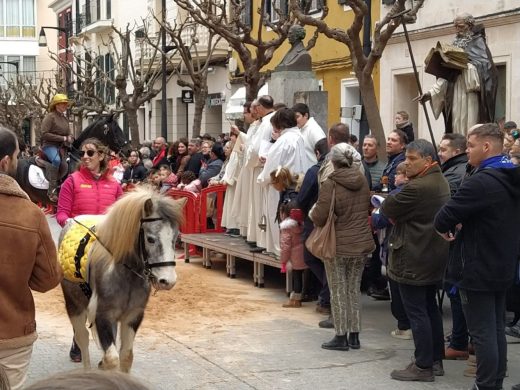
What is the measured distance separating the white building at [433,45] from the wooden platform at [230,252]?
22.0 feet

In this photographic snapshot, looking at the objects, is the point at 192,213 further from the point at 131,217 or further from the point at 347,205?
the point at 131,217

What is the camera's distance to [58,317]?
10.6 m

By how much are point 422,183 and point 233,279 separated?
5.91 metres

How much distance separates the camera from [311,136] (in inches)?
462

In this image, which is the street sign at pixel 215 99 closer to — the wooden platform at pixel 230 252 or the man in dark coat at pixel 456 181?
the wooden platform at pixel 230 252

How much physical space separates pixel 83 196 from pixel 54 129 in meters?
7.74

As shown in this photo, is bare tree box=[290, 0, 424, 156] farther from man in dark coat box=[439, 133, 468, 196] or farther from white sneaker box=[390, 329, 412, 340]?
man in dark coat box=[439, 133, 468, 196]

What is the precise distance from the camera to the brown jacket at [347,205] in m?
8.77

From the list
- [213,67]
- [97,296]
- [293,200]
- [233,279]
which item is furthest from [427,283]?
[213,67]

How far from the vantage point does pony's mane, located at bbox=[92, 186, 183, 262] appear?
22.9 feet

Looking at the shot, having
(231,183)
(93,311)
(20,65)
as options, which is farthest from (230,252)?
(20,65)

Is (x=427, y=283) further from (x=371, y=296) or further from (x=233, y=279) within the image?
(x=233, y=279)

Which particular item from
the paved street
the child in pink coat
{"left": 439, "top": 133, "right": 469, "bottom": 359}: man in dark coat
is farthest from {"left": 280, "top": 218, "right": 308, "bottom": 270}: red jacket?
{"left": 439, "top": 133, "right": 469, "bottom": 359}: man in dark coat

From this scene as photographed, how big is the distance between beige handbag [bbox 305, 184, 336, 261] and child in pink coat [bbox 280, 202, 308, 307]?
212cm
